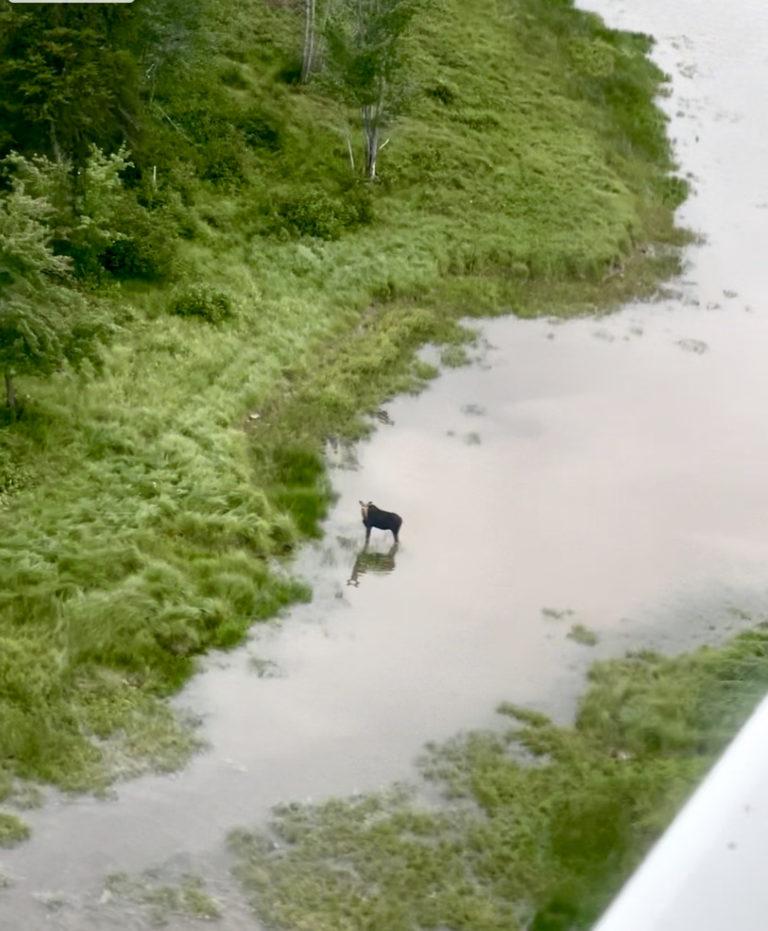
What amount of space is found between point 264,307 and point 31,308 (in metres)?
6.23

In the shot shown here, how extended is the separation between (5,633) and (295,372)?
28.0 feet

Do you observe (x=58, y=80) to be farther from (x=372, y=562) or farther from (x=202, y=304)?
(x=372, y=562)

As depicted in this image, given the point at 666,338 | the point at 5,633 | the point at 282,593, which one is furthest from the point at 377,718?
the point at 666,338

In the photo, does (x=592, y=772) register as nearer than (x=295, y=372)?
Yes

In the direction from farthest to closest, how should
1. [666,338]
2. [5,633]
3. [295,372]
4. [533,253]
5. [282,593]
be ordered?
[533,253] → [666,338] → [295,372] → [282,593] → [5,633]

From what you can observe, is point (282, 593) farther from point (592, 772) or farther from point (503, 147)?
point (503, 147)

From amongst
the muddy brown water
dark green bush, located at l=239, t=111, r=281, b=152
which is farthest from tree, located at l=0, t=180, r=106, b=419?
dark green bush, located at l=239, t=111, r=281, b=152

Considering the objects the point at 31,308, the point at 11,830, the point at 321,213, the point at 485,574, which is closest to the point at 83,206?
the point at 31,308

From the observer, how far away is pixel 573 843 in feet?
41.1

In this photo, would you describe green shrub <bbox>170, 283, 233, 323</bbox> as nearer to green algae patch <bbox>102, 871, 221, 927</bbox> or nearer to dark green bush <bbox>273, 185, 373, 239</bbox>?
dark green bush <bbox>273, 185, 373, 239</bbox>

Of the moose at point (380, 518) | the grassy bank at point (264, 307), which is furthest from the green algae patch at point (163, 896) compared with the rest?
the moose at point (380, 518)

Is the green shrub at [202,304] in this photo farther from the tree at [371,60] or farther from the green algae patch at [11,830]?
the green algae patch at [11,830]

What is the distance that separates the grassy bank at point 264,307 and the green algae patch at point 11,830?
0.54m

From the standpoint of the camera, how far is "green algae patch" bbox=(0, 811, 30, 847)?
Answer: 11812 millimetres
